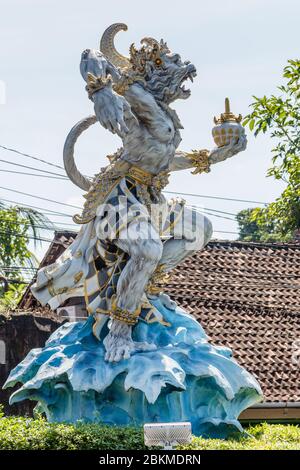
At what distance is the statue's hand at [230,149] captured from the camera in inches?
570

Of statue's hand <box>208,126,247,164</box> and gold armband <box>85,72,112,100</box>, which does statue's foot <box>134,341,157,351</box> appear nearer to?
statue's hand <box>208,126,247,164</box>

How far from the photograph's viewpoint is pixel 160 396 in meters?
13.3

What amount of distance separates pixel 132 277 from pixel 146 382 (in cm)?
110

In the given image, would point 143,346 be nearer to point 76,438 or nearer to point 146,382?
point 146,382

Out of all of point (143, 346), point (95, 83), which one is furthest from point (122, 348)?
point (95, 83)

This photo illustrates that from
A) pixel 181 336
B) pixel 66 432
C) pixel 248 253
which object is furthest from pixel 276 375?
pixel 66 432

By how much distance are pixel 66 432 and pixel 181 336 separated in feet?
7.05

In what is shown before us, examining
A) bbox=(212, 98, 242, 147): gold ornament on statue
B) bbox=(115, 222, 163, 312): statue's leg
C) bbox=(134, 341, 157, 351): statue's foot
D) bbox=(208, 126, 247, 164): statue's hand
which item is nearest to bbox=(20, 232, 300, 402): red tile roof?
bbox=(208, 126, 247, 164): statue's hand

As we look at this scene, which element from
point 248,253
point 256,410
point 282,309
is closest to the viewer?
point 256,410

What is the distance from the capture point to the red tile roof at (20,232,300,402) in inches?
778

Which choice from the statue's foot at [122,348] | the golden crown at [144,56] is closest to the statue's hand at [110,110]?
the golden crown at [144,56]

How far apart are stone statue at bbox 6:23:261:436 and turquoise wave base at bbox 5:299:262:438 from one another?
13mm
